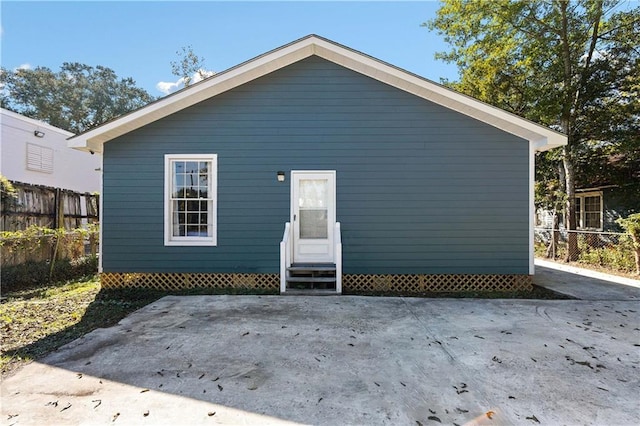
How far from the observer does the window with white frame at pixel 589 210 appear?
11828mm

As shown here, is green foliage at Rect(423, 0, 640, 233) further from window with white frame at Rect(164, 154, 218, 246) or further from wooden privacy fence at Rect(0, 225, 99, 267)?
wooden privacy fence at Rect(0, 225, 99, 267)

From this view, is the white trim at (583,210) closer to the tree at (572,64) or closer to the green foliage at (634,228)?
the tree at (572,64)

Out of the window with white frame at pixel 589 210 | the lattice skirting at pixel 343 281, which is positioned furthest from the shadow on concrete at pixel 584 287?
the window with white frame at pixel 589 210

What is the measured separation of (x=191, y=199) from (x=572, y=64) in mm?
11212

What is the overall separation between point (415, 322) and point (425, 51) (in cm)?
1159

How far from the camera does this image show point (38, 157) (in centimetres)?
1112

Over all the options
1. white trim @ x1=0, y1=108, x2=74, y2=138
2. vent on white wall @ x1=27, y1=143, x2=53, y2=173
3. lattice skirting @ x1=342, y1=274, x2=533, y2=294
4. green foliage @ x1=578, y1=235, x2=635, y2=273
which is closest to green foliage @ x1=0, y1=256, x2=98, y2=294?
vent on white wall @ x1=27, y1=143, x2=53, y2=173

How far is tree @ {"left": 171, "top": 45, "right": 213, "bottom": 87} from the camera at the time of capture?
67.3 ft

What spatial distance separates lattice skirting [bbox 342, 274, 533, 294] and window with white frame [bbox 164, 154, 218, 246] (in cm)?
294

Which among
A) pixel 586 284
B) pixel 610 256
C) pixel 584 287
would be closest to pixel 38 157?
pixel 584 287

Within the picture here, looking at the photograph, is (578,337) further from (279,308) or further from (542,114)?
(542,114)

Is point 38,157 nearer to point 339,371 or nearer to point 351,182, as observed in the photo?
point 351,182

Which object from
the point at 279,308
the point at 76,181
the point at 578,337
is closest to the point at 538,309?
the point at 578,337

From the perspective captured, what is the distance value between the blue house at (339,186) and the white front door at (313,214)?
6 centimetres
